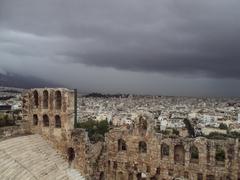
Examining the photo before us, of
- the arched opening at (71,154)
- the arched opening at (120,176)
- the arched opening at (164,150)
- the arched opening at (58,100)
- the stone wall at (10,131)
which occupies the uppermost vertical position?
the arched opening at (58,100)

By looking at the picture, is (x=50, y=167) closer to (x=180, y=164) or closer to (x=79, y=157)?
(x=79, y=157)

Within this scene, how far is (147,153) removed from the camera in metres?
31.6

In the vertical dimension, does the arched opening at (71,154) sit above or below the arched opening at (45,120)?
below

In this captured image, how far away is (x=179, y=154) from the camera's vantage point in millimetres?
31078

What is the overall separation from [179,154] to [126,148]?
13.6 feet

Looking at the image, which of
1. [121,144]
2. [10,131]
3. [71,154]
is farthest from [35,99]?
[121,144]

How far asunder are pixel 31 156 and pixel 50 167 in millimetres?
1570

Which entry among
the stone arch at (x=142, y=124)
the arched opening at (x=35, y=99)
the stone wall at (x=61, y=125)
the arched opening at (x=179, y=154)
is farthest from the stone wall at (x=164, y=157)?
the arched opening at (x=35, y=99)

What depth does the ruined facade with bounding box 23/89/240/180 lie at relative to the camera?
2914cm

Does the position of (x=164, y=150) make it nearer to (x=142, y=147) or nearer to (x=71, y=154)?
(x=142, y=147)

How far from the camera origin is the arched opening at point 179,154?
30575 millimetres

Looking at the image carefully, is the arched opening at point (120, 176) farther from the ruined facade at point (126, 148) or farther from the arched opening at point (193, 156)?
the arched opening at point (193, 156)

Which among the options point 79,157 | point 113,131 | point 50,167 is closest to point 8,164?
point 50,167

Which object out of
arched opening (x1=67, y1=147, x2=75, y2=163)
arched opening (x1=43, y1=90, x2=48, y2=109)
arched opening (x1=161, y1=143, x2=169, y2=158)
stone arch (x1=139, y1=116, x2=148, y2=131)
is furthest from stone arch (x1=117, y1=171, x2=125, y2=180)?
arched opening (x1=43, y1=90, x2=48, y2=109)
